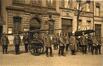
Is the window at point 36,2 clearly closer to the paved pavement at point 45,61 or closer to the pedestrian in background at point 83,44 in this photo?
the pedestrian in background at point 83,44

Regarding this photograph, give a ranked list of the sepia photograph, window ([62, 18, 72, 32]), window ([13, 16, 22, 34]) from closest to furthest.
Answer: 1. the sepia photograph
2. window ([13, 16, 22, 34])
3. window ([62, 18, 72, 32])

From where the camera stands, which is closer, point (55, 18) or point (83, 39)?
point (83, 39)

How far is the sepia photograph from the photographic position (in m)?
23.5

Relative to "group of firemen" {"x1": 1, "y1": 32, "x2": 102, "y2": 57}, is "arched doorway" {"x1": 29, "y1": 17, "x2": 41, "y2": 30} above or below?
above

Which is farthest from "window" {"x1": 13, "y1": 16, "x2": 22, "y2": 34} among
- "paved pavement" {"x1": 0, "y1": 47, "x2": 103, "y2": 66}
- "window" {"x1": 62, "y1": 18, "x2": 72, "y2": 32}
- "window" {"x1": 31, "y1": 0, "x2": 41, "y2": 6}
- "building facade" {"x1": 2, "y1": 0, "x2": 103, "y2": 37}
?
"paved pavement" {"x1": 0, "y1": 47, "x2": 103, "y2": 66}

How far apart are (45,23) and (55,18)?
2.40 metres

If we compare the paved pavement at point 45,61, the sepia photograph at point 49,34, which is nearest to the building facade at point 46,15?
the sepia photograph at point 49,34

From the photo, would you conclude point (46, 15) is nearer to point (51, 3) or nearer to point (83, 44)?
point (51, 3)

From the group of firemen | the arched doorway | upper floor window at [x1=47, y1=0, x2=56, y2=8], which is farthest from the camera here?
upper floor window at [x1=47, y1=0, x2=56, y2=8]

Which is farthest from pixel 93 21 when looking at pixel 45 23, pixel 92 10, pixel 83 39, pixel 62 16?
pixel 83 39

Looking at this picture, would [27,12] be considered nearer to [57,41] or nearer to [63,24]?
[63,24]

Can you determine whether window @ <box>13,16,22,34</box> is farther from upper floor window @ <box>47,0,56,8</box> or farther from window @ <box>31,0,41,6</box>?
upper floor window @ <box>47,0,56,8</box>

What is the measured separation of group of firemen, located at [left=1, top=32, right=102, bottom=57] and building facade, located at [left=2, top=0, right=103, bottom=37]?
4.99m

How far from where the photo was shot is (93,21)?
51406 millimetres
